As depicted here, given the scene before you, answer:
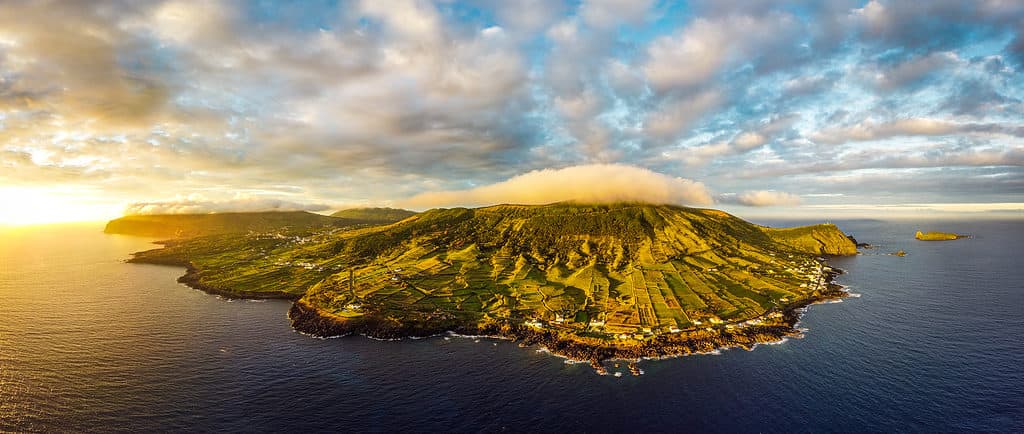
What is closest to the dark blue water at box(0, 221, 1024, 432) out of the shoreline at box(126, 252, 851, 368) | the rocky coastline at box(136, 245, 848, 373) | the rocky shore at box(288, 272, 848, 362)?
the shoreline at box(126, 252, 851, 368)

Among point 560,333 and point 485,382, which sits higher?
point 560,333

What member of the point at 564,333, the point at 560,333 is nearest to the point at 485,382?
the point at 560,333

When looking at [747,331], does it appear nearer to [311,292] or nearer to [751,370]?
[751,370]

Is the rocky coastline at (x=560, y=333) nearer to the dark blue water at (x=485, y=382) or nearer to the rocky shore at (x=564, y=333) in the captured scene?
the rocky shore at (x=564, y=333)

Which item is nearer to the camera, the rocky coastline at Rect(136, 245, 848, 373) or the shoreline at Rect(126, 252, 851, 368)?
the shoreline at Rect(126, 252, 851, 368)

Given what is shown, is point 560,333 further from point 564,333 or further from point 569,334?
point 569,334

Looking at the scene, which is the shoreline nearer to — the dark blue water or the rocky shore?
the rocky shore

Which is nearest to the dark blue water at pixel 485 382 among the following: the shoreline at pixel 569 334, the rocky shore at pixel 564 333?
the shoreline at pixel 569 334

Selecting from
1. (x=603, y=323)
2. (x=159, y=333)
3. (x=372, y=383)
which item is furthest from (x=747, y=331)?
(x=159, y=333)
